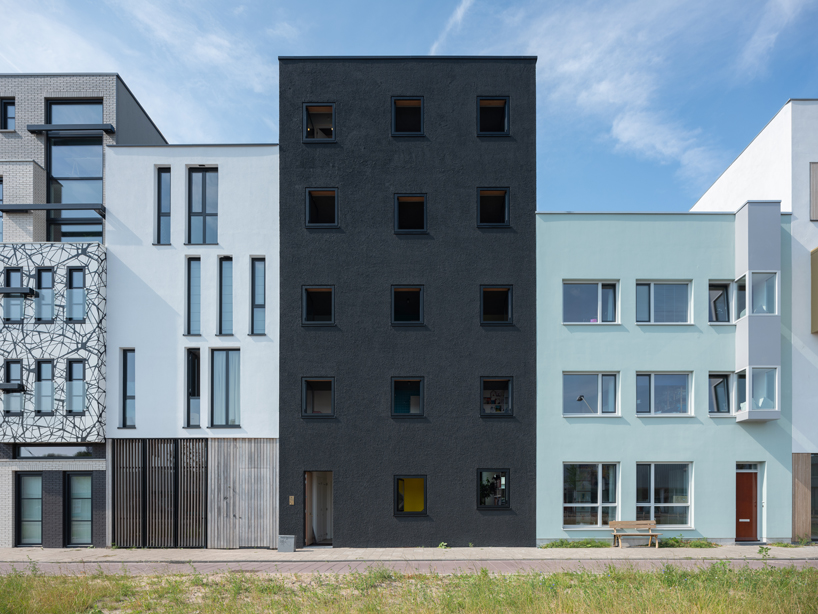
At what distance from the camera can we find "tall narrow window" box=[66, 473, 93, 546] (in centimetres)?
1767

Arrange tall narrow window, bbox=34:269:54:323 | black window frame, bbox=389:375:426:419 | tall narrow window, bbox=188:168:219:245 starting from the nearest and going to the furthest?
black window frame, bbox=389:375:426:419 → tall narrow window, bbox=34:269:54:323 → tall narrow window, bbox=188:168:219:245

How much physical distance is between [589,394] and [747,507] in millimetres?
5880

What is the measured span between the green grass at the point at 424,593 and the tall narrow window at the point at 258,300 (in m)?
7.46

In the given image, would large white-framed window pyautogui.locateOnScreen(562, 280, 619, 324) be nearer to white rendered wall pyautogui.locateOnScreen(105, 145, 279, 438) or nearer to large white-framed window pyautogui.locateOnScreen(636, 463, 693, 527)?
large white-framed window pyautogui.locateOnScreen(636, 463, 693, 527)

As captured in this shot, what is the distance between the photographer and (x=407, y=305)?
18547 mm

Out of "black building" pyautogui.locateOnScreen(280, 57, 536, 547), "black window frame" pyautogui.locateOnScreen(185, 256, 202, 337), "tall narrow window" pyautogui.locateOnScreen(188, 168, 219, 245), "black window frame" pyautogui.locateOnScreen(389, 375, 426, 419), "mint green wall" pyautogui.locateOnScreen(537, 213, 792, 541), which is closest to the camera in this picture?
"black building" pyautogui.locateOnScreen(280, 57, 536, 547)

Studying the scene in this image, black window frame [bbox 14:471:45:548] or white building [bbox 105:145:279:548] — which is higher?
white building [bbox 105:145:279:548]

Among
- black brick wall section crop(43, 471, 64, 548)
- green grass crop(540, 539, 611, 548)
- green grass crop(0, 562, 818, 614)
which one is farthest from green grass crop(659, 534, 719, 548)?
black brick wall section crop(43, 471, 64, 548)

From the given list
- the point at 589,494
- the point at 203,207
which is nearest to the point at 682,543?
the point at 589,494

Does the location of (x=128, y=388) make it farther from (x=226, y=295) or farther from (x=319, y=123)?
(x=319, y=123)

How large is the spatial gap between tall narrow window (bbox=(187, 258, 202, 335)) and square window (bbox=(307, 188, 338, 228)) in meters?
3.88

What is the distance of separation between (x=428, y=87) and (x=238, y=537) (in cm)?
1524

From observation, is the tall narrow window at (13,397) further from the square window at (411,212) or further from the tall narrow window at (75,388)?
the square window at (411,212)

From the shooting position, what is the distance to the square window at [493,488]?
17.4 metres
